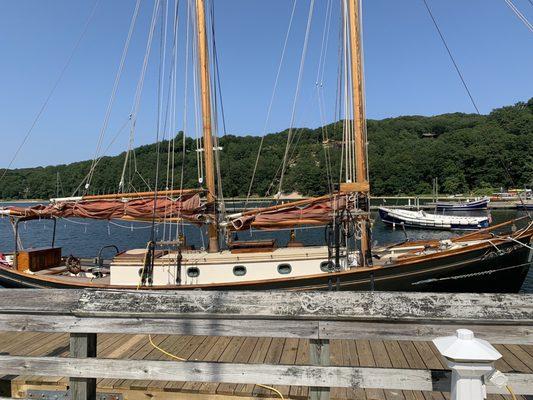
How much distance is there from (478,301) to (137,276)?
38.7 ft

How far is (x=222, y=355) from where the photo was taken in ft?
17.7

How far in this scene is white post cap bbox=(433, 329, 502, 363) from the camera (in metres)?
2.18

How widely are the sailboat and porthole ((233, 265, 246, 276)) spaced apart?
31 mm

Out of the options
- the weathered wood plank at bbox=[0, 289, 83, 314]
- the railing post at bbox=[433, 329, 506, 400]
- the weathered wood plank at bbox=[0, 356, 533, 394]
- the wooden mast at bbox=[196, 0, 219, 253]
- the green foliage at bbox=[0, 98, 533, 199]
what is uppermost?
the green foliage at bbox=[0, 98, 533, 199]

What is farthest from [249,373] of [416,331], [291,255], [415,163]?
[415,163]

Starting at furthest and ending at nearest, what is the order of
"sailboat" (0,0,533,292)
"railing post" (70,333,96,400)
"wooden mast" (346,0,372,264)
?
"wooden mast" (346,0,372,264), "sailboat" (0,0,533,292), "railing post" (70,333,96,400)

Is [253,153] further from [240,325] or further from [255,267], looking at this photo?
[240,325]

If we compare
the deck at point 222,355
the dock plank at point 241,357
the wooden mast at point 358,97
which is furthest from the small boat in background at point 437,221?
the dock plank at point 241,357

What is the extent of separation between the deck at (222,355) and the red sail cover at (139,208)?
7.85 m

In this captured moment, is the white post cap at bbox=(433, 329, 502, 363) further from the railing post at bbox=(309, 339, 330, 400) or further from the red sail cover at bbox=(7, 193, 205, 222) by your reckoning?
the red sail cover at bbox=(7, 193, 205, 222)

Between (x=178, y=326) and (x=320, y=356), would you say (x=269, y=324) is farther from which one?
(x=178, y=326)

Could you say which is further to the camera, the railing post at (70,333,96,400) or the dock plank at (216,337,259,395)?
the dock plank at (216,337,259,395)

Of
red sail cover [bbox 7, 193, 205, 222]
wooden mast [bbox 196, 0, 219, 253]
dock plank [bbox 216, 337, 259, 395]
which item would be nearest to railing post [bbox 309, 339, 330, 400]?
dock plank [bbox 216, 337, 259, 395]

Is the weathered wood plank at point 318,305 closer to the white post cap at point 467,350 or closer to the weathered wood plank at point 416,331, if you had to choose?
the weathered wood plank at point 416,331
